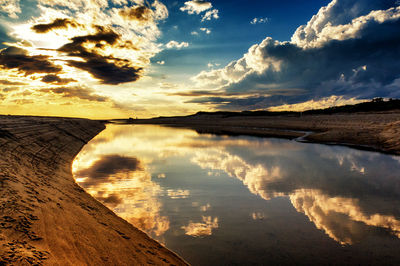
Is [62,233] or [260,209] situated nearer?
[62,233]

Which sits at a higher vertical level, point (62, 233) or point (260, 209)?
point (62, 233)

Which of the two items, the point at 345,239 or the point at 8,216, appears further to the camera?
the point at 345,239

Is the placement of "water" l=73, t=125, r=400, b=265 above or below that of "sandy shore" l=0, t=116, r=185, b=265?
below

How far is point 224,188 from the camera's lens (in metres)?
12.3

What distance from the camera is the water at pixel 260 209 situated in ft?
21.0

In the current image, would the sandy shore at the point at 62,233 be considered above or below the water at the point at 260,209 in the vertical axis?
above

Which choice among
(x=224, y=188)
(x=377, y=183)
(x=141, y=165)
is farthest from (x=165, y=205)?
(x=377, y=183)

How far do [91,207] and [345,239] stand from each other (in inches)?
341

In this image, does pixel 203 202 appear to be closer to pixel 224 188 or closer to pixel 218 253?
pixel 224 188

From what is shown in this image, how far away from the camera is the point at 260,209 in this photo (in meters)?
9.45

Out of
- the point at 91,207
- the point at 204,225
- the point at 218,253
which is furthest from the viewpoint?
the point at 91,207

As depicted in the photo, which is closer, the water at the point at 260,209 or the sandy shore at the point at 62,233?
the sandy shore at the point at 62,233

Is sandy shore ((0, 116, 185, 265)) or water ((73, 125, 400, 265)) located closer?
sandy shore ((0, 116, 185, 265))

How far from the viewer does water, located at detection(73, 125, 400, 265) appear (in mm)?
6398
